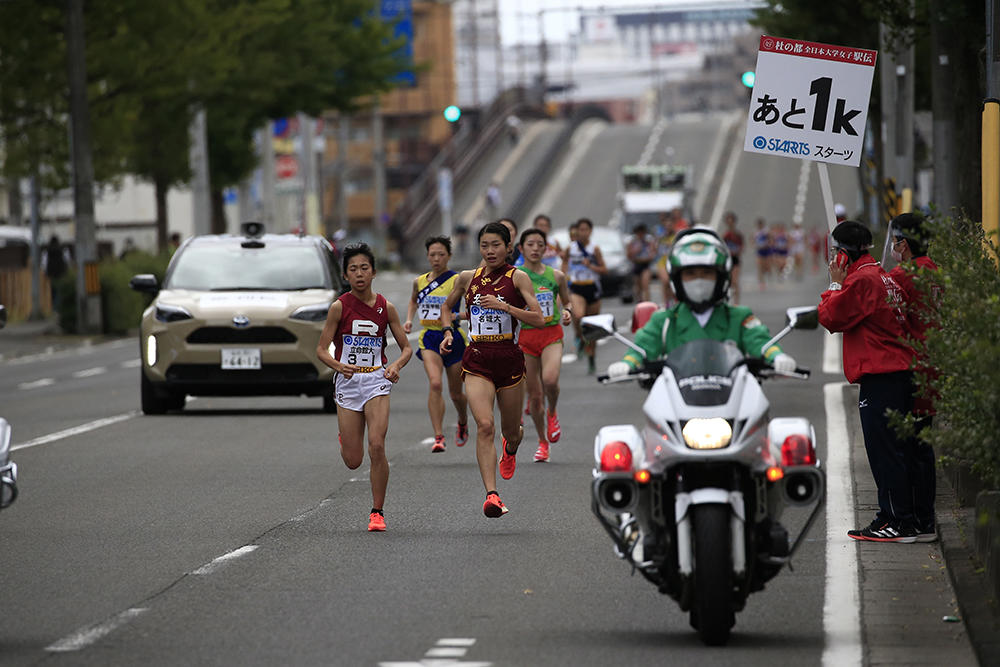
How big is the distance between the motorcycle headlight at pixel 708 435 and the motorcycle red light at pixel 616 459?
29 centimetres

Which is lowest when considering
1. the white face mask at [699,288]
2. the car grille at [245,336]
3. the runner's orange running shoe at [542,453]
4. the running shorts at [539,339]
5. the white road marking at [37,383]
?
the white road marking at [37,383]

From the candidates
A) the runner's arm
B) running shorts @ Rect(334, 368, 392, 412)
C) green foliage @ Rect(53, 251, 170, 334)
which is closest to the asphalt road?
running shorts @ Rect(334, 368, 392, 412)

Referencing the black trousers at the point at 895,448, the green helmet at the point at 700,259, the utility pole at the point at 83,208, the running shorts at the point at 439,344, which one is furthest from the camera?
the utility pole at the point at 83,208

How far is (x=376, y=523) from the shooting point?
38.8 feet

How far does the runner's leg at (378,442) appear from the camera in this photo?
38.7 ft

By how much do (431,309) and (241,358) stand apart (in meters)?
4.25

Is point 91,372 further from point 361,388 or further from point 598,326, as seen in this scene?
point 598,326

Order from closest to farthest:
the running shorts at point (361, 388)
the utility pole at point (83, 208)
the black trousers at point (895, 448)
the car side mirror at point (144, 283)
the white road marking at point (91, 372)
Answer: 1. the black trousers at point (895, 448)
2. the running shorts at point (361, 388)
3. the car side mirror at point (144, 283)
4. the white road marking at point (91, 372)
5. the utility pole at point (83, 208)

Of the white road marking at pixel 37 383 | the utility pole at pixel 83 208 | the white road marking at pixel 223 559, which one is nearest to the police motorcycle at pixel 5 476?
the white road marking at pixel 223 559

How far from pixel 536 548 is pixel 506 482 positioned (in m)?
3.09

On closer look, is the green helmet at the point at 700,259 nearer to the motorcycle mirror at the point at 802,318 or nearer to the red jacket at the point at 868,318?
the motorcycle mirror at the point at 802,318

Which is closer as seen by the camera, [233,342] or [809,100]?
[809,100]

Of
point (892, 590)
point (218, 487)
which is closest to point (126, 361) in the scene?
point (218, 487)

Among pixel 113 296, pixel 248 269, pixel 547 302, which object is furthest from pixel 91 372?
pixel 547 302
